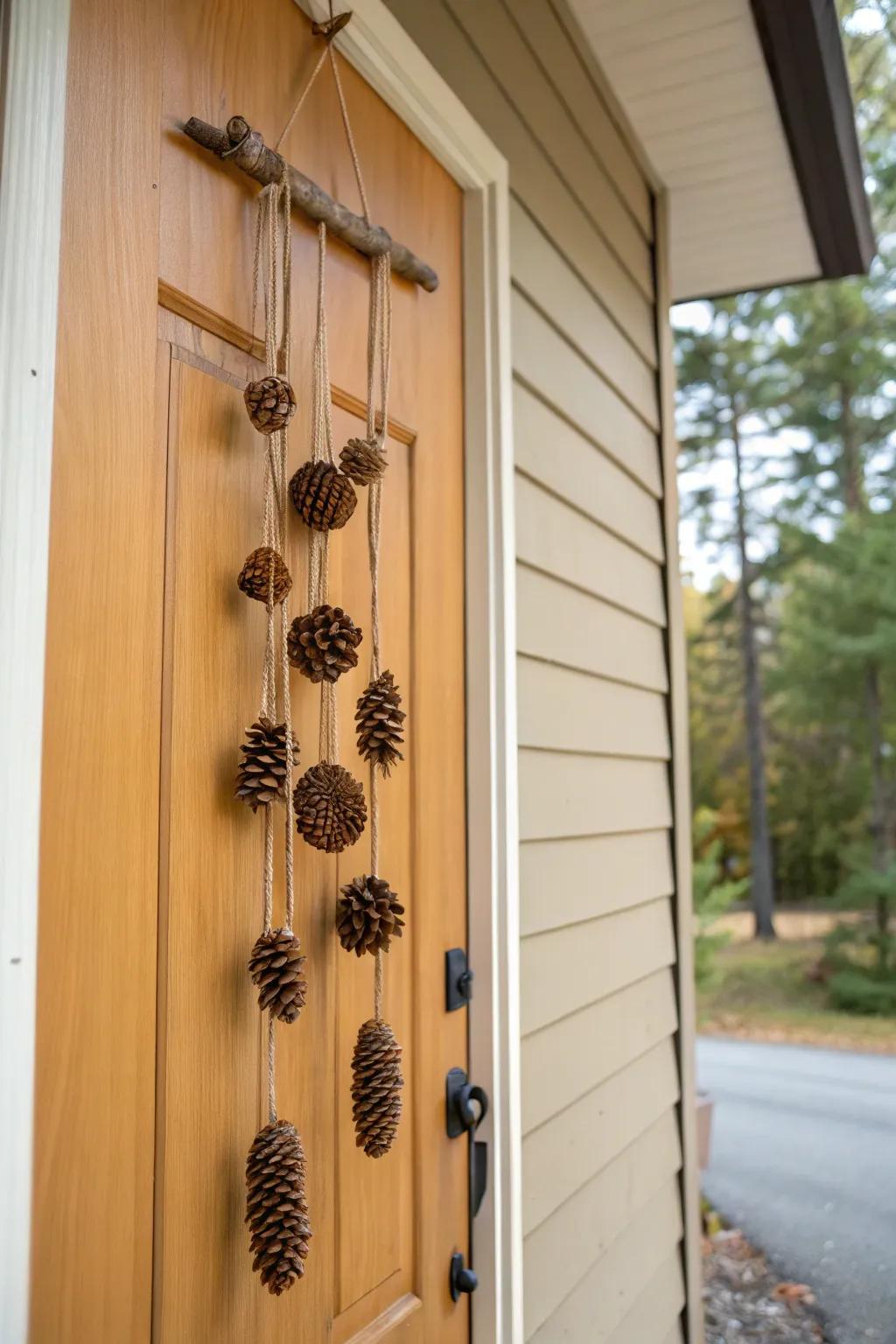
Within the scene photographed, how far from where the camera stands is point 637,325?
7.72 feet

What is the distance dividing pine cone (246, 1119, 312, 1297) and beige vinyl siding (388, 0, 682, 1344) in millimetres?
680

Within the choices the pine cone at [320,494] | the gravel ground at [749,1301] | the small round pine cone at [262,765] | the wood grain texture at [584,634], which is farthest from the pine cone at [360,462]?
the gravel ground at [749,1301]

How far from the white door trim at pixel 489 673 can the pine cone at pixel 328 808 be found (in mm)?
429

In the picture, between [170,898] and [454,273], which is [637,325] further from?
[170,898]

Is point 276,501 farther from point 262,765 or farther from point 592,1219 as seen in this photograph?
point 592,1219

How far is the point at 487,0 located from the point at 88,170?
40.0 inches

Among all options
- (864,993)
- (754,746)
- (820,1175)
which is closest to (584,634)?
(820,1175)

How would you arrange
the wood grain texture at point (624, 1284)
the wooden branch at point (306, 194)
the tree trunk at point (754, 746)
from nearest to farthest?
1. the wooden branch at point (306, 194)
2. the wood grain texture at point (624, 1284)
3. the tree trunk at point (754, 746)

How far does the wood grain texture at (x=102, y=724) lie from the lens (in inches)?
29.0

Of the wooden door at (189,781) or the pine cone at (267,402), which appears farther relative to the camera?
the pine cone at (267,402)

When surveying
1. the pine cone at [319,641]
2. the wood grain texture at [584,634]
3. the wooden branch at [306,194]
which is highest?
the wooden branch at [306,194]

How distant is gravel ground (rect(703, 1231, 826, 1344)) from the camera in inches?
135

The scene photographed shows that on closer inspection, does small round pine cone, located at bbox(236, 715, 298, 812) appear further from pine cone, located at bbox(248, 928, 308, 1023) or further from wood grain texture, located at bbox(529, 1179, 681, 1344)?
wood grain texture, located at bbox(529, 1179, 681, 1344)

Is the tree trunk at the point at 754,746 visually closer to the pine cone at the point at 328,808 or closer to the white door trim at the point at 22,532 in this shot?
the pine cone at the point at 328,808
